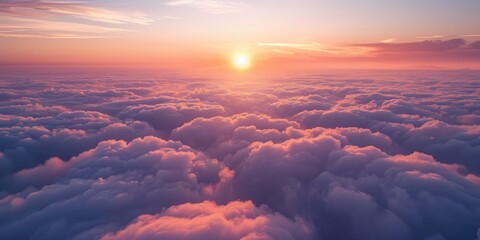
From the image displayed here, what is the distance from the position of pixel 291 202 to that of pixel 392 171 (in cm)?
1313

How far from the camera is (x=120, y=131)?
6412cm

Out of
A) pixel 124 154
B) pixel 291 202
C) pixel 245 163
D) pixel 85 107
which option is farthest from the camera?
pixel 85 107

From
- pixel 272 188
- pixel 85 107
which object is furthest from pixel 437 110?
pixel 85 107

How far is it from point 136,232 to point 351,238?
77.3 feet

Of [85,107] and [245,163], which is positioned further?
[85,107]

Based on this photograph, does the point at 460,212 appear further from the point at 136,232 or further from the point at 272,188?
the point at 136,232

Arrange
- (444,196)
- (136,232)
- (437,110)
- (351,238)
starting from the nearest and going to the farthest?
(136,232)
(444,196)
(351,238)
(437,110)

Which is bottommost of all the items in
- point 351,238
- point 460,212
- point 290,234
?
point 351,238

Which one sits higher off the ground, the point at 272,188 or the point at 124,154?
the point at 124,154

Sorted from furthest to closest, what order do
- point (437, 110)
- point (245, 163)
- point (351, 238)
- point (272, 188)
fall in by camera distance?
1. point (437, 110)
2. point (245, 163)
3. point (272, 188)
4. point (351, 238)

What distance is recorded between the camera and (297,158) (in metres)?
41.8

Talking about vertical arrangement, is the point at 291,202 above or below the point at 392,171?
below

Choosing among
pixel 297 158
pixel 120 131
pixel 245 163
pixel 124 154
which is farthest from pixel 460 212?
pixel 120 131

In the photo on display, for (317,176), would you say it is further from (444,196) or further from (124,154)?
(124,154)
